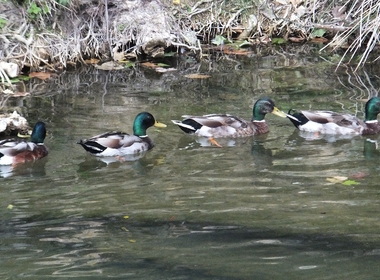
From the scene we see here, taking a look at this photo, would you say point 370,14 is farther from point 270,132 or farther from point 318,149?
point 318,149

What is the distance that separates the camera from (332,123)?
381 inches

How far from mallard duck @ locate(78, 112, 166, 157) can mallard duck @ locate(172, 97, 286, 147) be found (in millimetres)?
366

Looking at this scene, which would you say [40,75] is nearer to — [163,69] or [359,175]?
[163,69]

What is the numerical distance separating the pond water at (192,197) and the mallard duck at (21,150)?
0.13 meters

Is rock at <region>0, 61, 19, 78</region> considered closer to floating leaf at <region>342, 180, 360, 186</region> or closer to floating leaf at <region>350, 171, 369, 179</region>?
floating leaf at <region>350, 171, 369, 179</region>

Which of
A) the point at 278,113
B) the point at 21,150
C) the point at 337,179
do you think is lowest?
the point at 337,179

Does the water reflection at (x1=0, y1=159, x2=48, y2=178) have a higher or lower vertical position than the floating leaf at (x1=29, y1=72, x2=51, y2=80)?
lower

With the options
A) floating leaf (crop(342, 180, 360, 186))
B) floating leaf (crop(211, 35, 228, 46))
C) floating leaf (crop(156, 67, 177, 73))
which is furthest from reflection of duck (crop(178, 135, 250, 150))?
floating leaf (crop(211, 35, 228, 46))

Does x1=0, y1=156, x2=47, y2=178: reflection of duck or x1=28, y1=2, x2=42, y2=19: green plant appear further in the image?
x1=28, y1=2, x2=42, y2=19: green plant

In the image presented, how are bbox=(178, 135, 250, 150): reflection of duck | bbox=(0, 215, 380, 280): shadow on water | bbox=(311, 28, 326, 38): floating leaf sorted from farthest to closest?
bbox=(311, 28, 326, 38): floating leaf → bbox=(178, 135, 250, 150): reflection of duck → bbox=(0, 215, 380, 280): shadow on water

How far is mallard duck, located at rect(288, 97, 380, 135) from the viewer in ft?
31.7

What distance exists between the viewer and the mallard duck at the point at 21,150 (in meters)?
8.36

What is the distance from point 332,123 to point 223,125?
1387 mm

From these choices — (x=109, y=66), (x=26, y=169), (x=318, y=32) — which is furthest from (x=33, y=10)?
(x=318, y=32)
